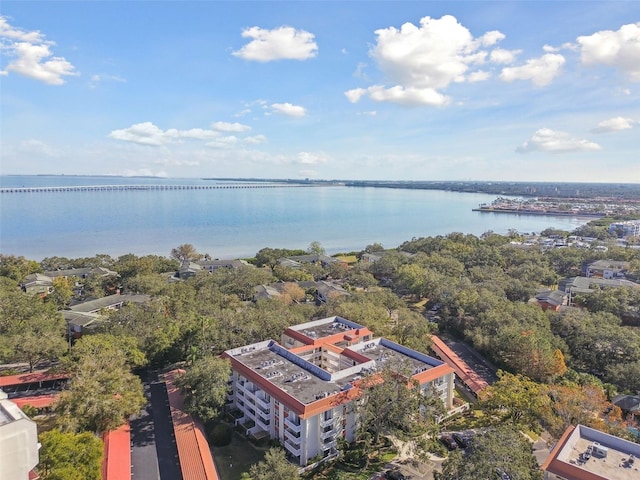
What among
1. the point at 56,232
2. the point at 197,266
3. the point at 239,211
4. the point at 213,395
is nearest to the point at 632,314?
the point at 213,395

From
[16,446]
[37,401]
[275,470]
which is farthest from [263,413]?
[16,446]

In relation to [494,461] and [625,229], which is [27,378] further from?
[625,229]

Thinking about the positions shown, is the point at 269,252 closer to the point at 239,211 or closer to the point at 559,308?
the point at 559,308

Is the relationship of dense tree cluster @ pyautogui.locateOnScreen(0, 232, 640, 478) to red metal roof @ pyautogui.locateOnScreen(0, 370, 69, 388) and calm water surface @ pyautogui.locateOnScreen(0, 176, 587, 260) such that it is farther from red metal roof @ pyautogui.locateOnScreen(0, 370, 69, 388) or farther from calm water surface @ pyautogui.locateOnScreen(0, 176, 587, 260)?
calm water surface @ pyautogui.locateOnScreen(0, 176, 587, 260)

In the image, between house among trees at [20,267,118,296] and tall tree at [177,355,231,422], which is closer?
tall tree at [177,355,231,422]

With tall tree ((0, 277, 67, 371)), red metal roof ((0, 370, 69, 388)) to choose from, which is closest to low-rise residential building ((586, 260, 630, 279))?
red metal roof ((0, 370, 69, 388))

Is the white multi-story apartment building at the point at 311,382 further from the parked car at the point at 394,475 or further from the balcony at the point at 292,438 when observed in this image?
the parked car at the point at 394,475
